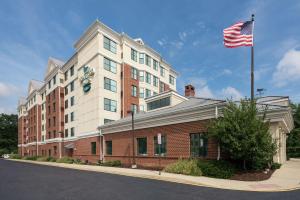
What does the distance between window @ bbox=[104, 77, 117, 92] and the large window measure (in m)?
9.09

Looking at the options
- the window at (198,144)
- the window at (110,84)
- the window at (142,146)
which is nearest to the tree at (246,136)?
the window at (198,144)

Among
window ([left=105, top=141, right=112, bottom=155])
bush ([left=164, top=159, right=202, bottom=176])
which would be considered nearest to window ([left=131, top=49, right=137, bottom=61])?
window ([left=105, top=141, right=112, bottom=155])

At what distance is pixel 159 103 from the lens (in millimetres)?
31406

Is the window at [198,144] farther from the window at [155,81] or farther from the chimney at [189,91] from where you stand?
the window at [155,81]

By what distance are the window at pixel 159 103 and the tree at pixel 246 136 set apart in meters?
13.6

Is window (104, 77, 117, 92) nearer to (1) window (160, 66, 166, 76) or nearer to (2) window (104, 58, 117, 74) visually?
(2) window (104, 58, 117, 74)

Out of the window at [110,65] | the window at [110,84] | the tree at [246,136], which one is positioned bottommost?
the tree at [246,136]

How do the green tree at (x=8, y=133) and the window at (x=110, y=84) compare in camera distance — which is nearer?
the window at (x=110, y=84)

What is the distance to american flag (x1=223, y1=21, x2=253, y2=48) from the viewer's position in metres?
17.6

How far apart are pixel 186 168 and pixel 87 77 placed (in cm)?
2633

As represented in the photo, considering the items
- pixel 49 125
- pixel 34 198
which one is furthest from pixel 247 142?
pixel 49 125

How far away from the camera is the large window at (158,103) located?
3020cm

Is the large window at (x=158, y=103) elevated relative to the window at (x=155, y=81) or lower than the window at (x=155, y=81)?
lower

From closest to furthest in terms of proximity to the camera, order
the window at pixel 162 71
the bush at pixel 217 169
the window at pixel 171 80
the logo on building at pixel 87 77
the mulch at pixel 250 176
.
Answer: the mulch at pixel 250 176 → the bush at pixel 217 169 → the logo on building at pixel 87 77 → the window at pixel 162 71 → the window at pixel 171 80
